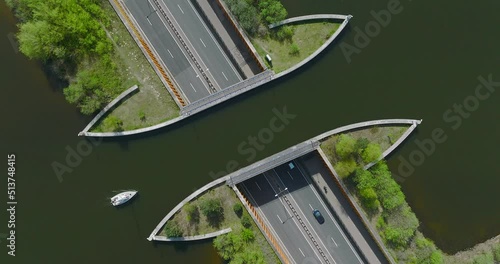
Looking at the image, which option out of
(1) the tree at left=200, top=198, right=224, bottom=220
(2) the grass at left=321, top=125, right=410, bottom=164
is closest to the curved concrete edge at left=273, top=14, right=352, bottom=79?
(2) the grass at left=321, top=125, right=410, bottom=164

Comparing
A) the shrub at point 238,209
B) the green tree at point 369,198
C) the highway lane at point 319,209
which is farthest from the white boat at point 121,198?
the green tree at point 369,198

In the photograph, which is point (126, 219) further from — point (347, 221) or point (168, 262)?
point (347, 221)

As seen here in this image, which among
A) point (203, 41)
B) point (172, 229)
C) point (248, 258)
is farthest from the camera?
point (203, 41)

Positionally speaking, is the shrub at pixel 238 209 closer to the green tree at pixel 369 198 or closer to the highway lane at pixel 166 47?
the highway lane at pixel 166 47

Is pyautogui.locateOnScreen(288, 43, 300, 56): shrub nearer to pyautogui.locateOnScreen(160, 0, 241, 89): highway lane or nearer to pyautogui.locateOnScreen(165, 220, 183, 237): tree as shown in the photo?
pyautogui.locateOnScreen(160, 0, 241, 89): highway lane

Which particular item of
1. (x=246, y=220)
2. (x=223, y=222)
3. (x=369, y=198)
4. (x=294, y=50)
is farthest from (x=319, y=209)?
(x=294, y=50)

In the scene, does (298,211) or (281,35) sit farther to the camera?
(298,211)

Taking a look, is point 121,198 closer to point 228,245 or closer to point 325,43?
point 228,245
